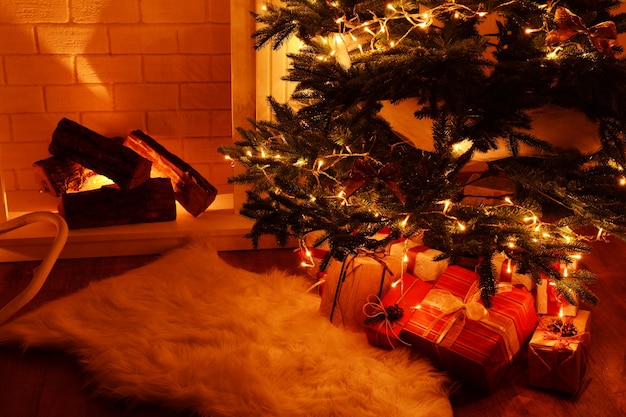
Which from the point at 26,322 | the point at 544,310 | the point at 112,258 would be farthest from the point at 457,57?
the point at 112,258

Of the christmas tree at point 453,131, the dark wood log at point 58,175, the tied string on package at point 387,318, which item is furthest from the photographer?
the dark wood log at point 58,175

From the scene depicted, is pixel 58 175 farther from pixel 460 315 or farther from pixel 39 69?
pixel 460 315

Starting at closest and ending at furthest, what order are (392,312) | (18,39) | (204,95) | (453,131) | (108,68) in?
(453,131)
(392,312)
(18,39)
(108,68)
(204,95)

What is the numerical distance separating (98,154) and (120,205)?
7.7 inches

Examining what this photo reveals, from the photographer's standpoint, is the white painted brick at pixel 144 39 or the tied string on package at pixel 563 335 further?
the white painted brick at pixel 144 39

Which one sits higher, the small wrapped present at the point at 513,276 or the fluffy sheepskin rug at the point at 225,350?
the small wrapped present at the point at 513,276

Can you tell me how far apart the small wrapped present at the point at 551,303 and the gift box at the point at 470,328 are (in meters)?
0.03

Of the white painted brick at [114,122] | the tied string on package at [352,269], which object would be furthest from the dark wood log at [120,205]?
the tied string on package at [352,269]

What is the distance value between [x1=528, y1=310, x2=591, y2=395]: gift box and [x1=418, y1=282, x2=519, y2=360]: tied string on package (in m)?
0.06

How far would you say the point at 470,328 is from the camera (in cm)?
152

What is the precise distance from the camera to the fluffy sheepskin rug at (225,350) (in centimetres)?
140

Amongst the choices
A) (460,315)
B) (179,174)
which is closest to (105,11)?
(179,174)

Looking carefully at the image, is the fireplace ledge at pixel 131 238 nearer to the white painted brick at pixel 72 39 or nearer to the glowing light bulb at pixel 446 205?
the white painted brick at pixel 72 39

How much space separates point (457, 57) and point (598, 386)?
2.86 ft
